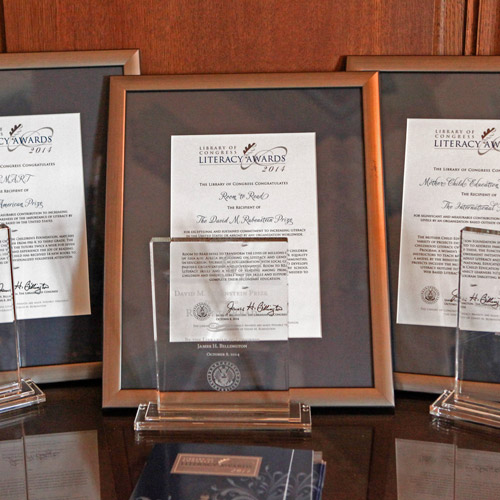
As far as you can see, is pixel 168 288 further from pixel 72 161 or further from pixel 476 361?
pixel 476 361

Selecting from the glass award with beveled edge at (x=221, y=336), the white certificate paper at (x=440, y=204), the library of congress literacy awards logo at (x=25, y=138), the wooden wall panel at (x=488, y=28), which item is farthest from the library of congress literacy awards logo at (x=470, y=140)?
the library of congress literacy awards logo at (x=25, y=138)

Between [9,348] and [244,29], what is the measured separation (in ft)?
1.79

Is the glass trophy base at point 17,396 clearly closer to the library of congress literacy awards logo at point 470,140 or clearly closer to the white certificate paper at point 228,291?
the white certificate paper at point 228,291

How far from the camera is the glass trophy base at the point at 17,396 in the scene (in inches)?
33.6

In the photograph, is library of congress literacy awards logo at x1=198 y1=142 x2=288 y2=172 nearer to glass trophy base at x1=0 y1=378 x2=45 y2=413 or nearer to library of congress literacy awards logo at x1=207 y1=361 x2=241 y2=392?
library of congress literacy awards logo at x1=207 y1=361 x2=241 y2=392

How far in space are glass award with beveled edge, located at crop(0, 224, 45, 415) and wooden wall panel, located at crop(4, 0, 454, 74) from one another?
1.06ft

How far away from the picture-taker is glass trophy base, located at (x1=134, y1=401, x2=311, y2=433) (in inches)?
31.1

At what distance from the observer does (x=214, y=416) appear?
803 mm

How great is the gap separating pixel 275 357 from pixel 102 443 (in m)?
0.22

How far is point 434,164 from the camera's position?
2.98 ft

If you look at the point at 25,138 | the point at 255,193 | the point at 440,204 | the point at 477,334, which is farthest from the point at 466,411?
the point at 25,138

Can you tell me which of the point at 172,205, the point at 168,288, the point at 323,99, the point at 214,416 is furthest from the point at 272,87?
the point at 214,416

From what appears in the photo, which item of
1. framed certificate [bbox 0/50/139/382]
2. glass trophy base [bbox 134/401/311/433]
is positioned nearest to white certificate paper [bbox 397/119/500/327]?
glass trophy base [bbox 134/401/311/433]

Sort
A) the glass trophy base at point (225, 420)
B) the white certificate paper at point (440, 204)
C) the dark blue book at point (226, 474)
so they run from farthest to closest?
1. the white certificate paper at point (440, 204)
2. the glass trophy base at point (225, 420)
3. the dark blue book at point (226, 474)
